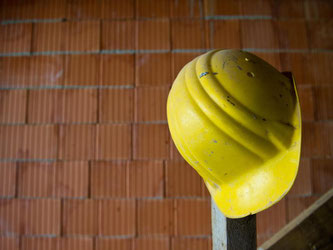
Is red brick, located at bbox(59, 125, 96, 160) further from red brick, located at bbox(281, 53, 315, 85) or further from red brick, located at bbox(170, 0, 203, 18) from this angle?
red brick, located at bbox(281, 53, 315, 85)

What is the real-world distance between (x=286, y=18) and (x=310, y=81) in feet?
2.15

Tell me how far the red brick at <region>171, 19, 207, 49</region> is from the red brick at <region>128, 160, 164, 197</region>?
3.72 feet

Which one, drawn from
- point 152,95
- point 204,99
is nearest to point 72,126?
point 152,95

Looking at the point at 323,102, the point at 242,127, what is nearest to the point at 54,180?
the point at 242,127

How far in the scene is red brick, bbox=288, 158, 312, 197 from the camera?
2.07 meters

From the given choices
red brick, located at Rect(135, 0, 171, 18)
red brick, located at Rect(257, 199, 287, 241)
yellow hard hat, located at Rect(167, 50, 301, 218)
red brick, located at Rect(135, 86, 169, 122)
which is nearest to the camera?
yellow hard hat, located at Rect(167, 50, 301, 218)

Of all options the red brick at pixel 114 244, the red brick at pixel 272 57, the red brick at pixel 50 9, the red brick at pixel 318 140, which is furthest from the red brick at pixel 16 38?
the red brick at pixel 318 140

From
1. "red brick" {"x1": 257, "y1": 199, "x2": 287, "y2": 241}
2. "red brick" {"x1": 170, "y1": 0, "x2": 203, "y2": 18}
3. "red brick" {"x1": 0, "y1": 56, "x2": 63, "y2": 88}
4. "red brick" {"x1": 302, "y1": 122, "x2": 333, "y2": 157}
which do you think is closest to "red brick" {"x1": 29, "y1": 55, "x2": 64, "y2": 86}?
"red brick" {"x1": 0, "y1": 56, "x2": 63, "y2": 88}

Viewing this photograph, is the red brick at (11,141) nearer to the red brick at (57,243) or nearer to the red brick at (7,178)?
the red brick at (7,178)

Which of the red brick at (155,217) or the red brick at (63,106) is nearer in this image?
the red brick at (155,217)

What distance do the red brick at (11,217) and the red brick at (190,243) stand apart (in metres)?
1.41

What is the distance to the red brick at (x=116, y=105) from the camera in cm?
214

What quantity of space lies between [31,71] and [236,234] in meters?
2.31

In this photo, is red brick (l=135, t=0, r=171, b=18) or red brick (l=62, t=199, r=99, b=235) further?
red brick (l=135, t=0, r=171, b=18)
